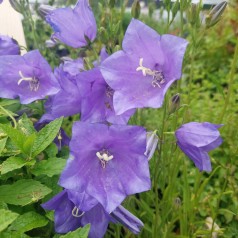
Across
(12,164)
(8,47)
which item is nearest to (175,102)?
(12,164)

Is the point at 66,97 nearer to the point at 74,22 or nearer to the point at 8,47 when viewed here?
the point at 74,22

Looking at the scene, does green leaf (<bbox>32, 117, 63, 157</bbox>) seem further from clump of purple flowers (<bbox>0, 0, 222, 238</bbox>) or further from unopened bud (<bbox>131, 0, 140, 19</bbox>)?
unopened bud (<bbox>131, 0, 140, 19</bbox>)

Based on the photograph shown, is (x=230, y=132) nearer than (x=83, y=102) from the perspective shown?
No

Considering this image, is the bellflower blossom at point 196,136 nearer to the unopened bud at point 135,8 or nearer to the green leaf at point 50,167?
the green leaf at point 50,167

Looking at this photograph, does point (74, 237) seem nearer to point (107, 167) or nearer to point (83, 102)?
point (107, 167)

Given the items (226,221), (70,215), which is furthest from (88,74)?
(226,221)
